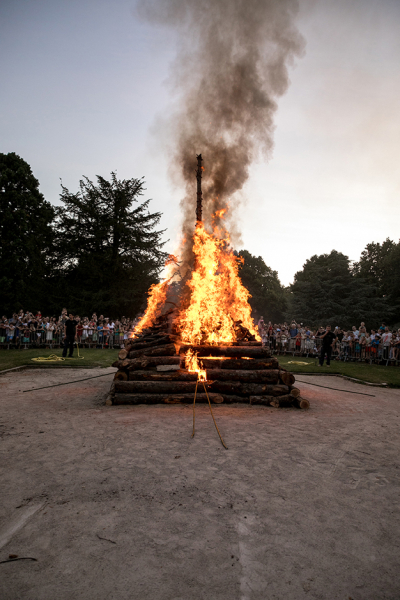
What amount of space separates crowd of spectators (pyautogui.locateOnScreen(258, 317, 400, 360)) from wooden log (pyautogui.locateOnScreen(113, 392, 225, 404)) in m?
10.4

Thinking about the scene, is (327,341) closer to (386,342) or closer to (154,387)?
(386,342)

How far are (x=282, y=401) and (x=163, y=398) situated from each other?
2911 millimetres

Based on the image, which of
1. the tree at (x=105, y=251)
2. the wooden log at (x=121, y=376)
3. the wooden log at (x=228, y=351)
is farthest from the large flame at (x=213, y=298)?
the tree at (x=105, y=251)

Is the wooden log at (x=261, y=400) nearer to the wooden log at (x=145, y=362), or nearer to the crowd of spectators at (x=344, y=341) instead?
the wooden log at (x=145, y=362)

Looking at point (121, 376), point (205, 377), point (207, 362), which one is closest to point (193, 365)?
point (207, 362)

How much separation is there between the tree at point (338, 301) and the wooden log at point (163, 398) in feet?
127

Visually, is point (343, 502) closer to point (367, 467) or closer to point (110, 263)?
point (367, 467)

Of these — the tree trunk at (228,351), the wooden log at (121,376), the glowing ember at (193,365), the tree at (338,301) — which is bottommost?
the wooden log at (121,376)

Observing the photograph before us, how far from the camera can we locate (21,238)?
3303 centimetres

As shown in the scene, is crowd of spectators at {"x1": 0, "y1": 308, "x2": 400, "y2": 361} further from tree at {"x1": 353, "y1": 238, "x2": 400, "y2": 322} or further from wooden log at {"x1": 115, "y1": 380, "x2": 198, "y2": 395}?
tree at {"x1": 353, "y1": 238, "x2": 400, "y2": 322}

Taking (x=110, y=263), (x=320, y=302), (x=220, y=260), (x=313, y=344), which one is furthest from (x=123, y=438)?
(x=320, y=302)

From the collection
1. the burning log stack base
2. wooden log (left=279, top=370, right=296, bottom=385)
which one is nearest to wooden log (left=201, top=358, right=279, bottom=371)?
the burning log stack base

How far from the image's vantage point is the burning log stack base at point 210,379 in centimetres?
851

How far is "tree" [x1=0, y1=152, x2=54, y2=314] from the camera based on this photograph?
1228 inches
